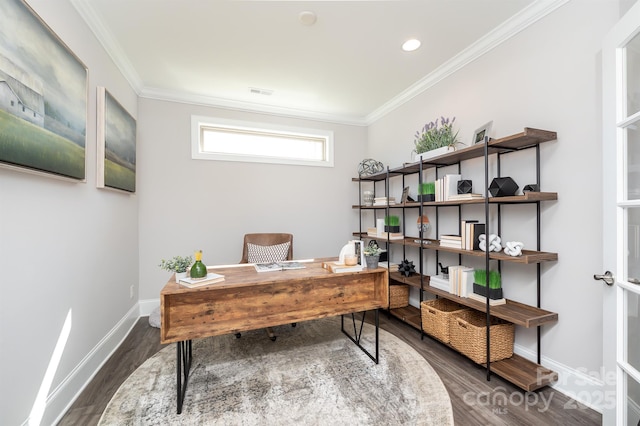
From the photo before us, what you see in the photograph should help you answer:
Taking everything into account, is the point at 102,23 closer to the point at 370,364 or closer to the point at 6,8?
the point at 6,8

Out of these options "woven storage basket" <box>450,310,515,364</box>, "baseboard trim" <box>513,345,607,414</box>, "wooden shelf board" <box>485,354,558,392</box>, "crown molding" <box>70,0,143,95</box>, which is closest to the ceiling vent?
"crown molding" <box>70,0,143,95</box>

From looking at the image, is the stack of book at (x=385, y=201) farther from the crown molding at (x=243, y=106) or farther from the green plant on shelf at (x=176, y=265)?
the green plant on shelf at (x=176, y=265)

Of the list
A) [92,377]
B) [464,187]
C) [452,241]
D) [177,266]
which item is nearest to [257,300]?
[177,266]

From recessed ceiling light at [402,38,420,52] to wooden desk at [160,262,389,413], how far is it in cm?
196

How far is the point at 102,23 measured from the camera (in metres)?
2.11

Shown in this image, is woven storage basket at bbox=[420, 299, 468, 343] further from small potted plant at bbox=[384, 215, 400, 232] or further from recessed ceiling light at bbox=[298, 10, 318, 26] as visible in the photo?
recessed ceiling light at bbox=[298, 10, 318, 26]

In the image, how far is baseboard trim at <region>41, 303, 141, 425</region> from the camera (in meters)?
1.56

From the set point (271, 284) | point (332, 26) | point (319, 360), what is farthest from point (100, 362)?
point (332, 26)

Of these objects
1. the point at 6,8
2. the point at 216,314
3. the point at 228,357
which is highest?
the point at 6,8

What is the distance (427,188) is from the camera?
2703mm

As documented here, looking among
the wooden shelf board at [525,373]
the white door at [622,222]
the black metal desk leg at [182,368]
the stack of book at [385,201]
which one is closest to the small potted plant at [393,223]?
the stack of book at [385,201]

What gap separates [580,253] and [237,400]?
241 cm

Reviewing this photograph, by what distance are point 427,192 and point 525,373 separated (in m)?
1.59

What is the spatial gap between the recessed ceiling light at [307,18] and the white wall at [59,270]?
153 centimetres
